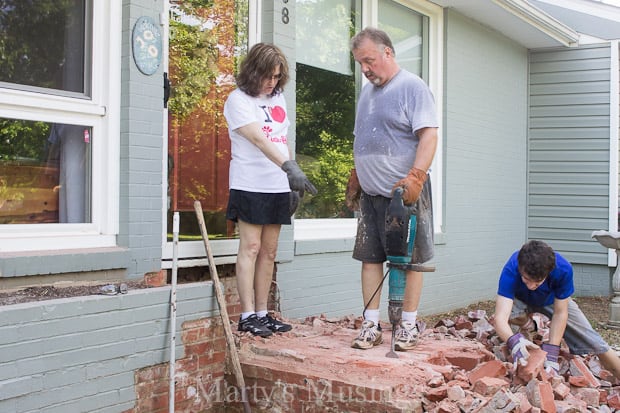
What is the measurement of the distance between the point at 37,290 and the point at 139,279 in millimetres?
719

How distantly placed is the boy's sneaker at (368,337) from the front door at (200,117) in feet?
4.35

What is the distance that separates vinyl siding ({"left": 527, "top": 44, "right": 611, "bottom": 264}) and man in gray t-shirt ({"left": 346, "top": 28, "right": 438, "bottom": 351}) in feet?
21.9

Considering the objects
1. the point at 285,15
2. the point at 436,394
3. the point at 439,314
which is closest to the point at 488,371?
the point at 436,394

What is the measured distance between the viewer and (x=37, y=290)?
11.5ft

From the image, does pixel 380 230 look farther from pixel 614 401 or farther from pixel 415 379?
pixel 614 401

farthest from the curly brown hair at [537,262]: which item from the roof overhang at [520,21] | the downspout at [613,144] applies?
the downspout at [613,144]

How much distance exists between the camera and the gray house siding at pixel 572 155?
9.70 m

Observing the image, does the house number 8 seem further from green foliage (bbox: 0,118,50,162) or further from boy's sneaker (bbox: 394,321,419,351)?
boy's sneaker (bbox: 394,321,419,351)

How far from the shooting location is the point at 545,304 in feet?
14.0

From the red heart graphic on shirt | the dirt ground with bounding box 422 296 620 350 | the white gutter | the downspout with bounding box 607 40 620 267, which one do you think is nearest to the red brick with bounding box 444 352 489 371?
the red heart graphic on shirt

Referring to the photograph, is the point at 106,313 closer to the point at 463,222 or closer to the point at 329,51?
the point at 329,51

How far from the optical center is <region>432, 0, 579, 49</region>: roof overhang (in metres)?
7.81

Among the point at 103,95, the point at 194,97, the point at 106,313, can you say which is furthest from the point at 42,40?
the point at 106,313

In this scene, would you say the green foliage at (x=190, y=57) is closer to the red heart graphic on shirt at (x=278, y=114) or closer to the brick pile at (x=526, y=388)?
the red heart graphic on shirt at (x=278, y=114)
